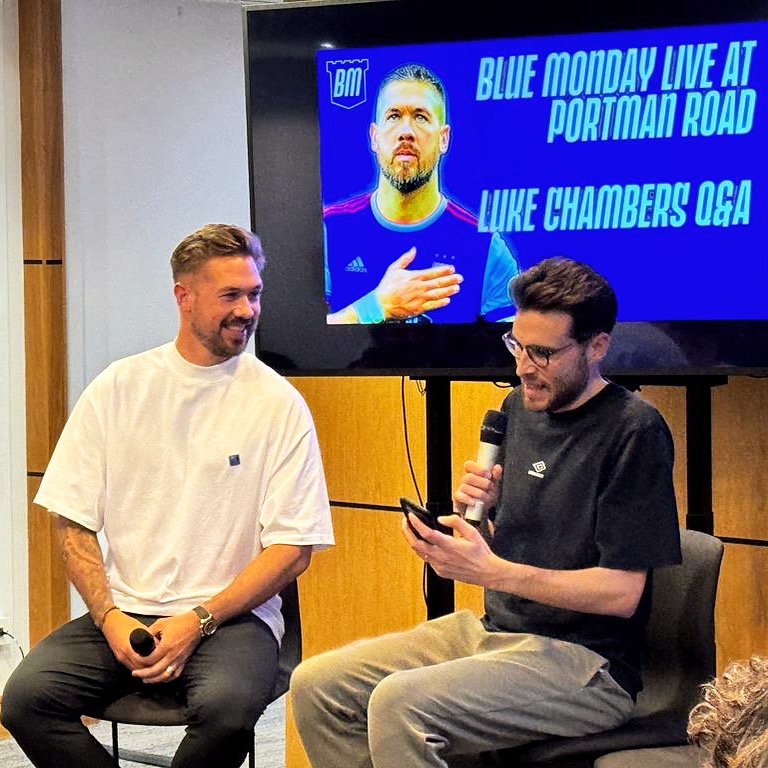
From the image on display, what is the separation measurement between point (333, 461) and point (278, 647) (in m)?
0.92

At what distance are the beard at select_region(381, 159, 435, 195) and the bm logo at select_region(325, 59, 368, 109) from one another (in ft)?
0.59

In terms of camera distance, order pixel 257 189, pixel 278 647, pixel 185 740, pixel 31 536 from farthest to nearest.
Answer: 1. pixel 31 536
2. pixel 257 189
3. pixel 278 647
4. pixel 185 740

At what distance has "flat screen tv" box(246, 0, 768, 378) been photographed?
2.84 meters

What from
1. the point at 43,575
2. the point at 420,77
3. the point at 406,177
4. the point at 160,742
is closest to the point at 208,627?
the point at 406,177

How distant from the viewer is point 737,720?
37.6 inches

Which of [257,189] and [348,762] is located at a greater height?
[257,189]

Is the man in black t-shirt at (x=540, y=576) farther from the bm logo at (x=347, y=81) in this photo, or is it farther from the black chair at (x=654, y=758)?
the bm logo at (x=347, y=81)

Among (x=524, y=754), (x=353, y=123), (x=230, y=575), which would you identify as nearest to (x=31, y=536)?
(x=230, y=575)

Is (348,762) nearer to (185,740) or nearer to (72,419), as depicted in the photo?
(185,740)

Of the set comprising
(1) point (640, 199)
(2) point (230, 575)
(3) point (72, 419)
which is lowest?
(2) point (230, 575)

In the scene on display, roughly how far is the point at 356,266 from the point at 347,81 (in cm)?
44

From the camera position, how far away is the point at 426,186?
123 inches

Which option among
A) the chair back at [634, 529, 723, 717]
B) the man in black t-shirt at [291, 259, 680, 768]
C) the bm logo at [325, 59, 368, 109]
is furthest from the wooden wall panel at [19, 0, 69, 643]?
the chair back at [634, 529, 723, 717]

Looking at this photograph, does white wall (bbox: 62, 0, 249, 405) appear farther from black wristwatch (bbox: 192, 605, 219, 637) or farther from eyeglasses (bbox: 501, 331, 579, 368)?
eyeglasses (bbox: 501, 331, 579, 368)
